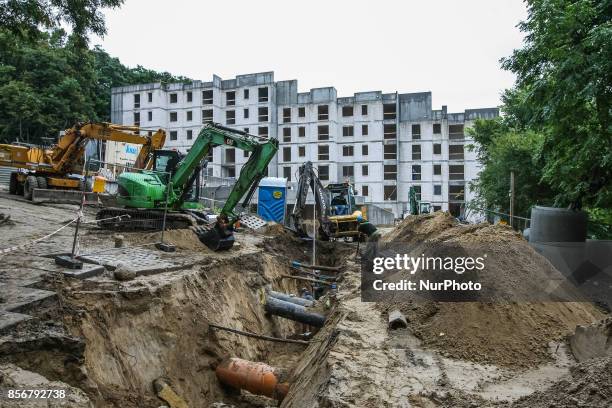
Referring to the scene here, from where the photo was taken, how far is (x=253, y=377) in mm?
A: 6902

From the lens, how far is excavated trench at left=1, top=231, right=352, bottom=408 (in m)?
5.09

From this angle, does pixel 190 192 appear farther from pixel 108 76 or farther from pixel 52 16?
pixel 108 76

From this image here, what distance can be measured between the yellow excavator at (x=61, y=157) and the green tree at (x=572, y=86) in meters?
11.3

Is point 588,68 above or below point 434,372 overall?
above

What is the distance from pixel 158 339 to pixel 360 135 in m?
40.7

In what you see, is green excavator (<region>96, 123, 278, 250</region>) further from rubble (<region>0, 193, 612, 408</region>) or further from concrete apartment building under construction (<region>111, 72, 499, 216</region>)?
concrete apartment building under construction (<region>111, 72, 499, 216</region>)

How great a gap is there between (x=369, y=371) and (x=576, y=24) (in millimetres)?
6971

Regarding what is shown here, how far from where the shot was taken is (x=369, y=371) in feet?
16.1

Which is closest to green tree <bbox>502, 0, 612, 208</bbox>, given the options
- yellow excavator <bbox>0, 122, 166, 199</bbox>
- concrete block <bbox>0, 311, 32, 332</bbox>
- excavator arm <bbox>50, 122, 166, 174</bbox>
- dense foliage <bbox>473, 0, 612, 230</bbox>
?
dense foliage <bbox>473, 0, 612, 230</bbox>

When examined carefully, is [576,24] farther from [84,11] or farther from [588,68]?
[84,11]

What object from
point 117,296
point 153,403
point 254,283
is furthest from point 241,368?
point 254,283

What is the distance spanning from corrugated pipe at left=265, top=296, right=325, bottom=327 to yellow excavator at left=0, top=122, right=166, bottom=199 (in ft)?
26.8

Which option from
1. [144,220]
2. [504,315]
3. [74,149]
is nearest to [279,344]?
[504,315]

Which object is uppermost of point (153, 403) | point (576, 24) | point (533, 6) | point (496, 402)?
point (533, 6)
